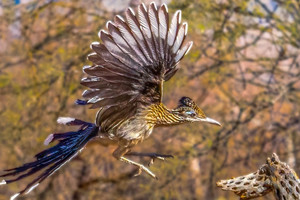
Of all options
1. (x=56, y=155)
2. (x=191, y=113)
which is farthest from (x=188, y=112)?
(x=56, y=155)

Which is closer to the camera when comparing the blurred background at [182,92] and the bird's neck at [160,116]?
the bird's neck at [160,116]

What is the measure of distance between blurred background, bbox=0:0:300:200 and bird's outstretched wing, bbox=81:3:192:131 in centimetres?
87

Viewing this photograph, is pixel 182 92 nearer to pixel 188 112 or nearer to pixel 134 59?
pixel 188 112

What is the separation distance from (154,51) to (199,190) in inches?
46.8

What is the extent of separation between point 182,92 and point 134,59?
1.01 metres

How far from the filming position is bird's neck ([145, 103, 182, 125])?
2.80ft

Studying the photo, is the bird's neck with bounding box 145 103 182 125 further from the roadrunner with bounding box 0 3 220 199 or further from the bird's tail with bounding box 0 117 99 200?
the bird's tail with bounding box 0 117 99 200

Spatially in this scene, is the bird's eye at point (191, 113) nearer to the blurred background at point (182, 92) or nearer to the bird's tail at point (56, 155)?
the bird's tail at point (56, 155)

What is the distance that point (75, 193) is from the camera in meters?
1.69

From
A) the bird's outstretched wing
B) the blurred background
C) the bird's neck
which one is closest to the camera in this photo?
the bird's outstretched wing

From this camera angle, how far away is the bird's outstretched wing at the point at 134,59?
2.39 ft

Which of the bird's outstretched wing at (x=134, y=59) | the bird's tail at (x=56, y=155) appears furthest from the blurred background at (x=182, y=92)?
the bird's outstretched wing at (x=134, y=59)

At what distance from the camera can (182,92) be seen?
5.76 feet

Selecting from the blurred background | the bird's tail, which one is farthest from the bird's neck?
the blurred background
